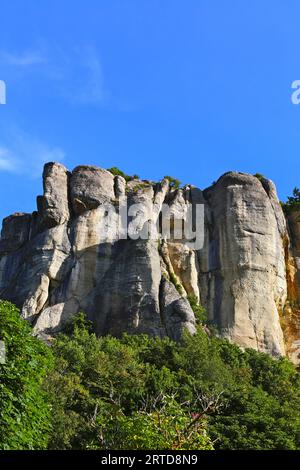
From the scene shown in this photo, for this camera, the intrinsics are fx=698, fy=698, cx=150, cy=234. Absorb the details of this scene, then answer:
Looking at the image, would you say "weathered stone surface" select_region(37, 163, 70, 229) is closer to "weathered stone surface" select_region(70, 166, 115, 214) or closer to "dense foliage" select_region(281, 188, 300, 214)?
"weathered stone surface" select_region(70, 166, 115, 214)

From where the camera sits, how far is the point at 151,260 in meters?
35.0

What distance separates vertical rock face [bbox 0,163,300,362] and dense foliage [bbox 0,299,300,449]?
7.93ft

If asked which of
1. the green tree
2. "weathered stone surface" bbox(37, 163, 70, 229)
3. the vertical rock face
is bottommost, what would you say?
the green tree

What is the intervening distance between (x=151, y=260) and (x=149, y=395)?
12234mm

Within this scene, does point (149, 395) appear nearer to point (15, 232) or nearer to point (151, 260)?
point (151, 260)

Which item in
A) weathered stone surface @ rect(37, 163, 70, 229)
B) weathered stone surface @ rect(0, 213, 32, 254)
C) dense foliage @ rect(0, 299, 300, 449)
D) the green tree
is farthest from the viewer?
weathered stone surface @ rect(0, 213, 32, 254)

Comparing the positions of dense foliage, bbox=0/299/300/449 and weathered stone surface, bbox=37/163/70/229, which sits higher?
weathered stone surface, bbox=37/163/70/229

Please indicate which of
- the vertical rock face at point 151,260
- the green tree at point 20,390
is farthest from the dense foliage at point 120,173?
the green tree at point 20,390

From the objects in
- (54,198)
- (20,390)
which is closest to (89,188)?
(54,198)

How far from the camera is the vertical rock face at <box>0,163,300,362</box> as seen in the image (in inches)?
1346

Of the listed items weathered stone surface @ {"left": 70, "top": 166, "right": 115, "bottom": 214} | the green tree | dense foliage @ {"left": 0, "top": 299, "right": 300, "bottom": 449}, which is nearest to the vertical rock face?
weathered stone surface @ {"left": 70, "top": 166, "right": 115, "bottom": 214}

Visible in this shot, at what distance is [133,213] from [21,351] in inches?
898

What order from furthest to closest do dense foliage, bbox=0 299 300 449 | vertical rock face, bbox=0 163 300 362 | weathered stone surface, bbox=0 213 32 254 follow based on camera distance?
weathered stone surface, bbox=0 213 32 254
vertical rock face, bbox=0 163 300 362
dense foliage, bbox=0 299 300 449
